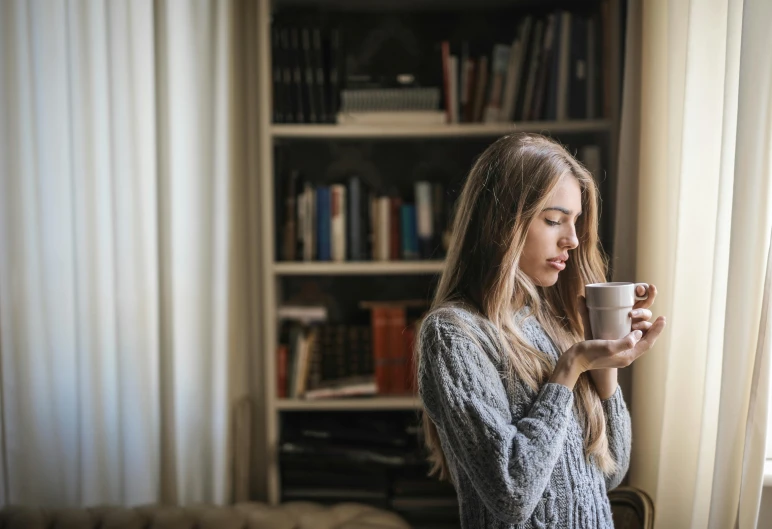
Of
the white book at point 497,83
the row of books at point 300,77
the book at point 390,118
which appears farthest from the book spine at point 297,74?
the white book at point 497,83

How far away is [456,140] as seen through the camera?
7.78 feet

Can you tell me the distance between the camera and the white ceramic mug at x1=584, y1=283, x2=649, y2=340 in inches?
39.0

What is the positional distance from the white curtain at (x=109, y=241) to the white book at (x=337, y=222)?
31 centimetres

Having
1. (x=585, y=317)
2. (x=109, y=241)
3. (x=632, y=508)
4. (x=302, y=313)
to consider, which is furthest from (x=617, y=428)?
(x=109, y=241)

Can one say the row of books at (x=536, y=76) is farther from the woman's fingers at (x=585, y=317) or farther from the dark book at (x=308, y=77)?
the woman's fingers at (x=585, y=317)

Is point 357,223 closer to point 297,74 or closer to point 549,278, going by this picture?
point 297,74

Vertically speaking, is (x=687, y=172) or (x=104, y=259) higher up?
(x=687, y=172)

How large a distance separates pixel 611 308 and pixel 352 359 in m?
1.26

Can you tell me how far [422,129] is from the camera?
6.70ft

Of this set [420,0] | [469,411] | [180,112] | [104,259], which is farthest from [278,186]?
[469,411]

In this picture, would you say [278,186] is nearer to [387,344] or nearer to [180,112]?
[180,112]

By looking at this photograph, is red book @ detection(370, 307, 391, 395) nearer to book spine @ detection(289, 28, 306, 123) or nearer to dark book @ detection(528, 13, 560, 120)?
book spine @ detection(289, 28, 306, 123)

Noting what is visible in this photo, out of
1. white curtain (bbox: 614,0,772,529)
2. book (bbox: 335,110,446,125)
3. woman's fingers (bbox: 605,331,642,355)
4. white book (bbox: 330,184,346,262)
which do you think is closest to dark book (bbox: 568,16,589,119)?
white curtain (bbox: 614,0,772,529)

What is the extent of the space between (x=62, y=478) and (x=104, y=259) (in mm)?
659
